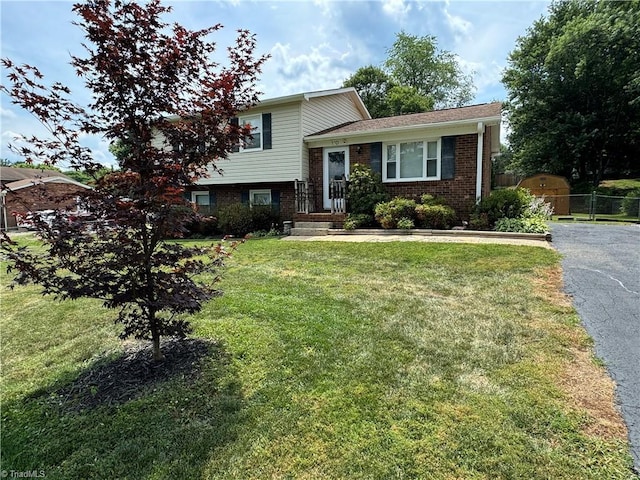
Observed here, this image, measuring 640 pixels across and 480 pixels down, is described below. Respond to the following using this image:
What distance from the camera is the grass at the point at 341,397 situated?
6.91 ft

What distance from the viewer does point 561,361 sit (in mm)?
3104

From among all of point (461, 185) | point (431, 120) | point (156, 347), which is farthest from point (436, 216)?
point (156, 347)

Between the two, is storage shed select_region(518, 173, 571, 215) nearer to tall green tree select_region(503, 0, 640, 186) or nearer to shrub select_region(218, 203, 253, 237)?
tall green tree select_region(503, 0, 640, 186)

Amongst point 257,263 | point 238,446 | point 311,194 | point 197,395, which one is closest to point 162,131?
point 197,395

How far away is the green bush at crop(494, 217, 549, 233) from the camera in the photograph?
894 centimetres

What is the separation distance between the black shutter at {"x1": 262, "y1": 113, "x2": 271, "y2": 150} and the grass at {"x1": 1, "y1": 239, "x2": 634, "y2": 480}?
31.9 ft

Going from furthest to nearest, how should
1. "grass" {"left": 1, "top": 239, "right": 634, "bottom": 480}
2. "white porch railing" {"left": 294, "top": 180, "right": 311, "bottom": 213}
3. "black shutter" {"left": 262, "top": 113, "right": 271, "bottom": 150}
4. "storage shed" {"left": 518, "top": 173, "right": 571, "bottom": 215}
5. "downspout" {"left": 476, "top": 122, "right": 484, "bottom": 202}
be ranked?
"storage shed" {"left": 518, "top": 173, "right": 571, "bottom": 215} → "black shutter" {"left": 262, "top": 113, "right": 271, "bottom": 150} → "white porch railing" {"left": 294, "top": 180, "right": 311, "bottom": 213} → "downspout" {"left": 476, "top": 122, "right": 484, "bottom": 202} → "grass" {"left": 1, "top": 239, "right": 634, "bottom": 480}

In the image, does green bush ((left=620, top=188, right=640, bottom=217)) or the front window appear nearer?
green bush ((left=620, top=188, right=640, bottom=217))

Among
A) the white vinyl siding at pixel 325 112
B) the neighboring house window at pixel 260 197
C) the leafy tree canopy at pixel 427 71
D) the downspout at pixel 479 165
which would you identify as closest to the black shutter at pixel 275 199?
the neighboring house window at pixel 260 197

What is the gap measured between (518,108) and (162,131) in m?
29.6

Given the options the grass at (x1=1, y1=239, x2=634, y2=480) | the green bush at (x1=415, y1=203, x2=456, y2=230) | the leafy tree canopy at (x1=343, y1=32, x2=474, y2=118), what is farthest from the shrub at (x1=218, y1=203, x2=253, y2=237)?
the leafy tree canopy at (x1=343, y1=32, x2=474, y2=118)

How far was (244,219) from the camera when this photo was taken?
517 inches

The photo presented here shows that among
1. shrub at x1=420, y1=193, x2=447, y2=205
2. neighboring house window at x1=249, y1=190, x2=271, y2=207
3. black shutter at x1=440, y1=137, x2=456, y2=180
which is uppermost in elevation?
black shutter at x1=440, y1=137, x2=456, y2=180

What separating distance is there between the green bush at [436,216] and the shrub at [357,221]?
158 cm
